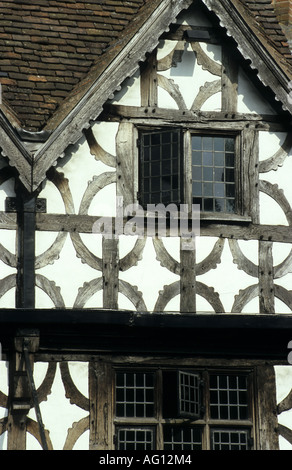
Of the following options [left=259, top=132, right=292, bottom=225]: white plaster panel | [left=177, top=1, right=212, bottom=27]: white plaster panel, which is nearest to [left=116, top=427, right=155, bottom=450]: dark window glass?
[left=259, top=132, right=292, bottom=225]: white plaster panel

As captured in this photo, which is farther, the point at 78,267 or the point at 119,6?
the point at 119,6

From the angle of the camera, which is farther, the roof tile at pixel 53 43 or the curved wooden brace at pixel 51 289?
the roof tile at pixel 53 43

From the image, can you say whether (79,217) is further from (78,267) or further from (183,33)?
(183,33)

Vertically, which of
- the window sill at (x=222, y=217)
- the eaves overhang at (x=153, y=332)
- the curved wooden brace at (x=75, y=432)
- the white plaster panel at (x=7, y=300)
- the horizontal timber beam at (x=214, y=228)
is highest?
the window sill at (x=222, y=217)

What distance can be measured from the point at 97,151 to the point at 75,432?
3.81m

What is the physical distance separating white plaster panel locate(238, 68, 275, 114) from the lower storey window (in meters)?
3.75

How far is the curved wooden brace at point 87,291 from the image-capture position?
768 inches

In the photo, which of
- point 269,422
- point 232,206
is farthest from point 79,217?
point 269,422

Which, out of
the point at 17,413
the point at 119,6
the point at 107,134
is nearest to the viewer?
the point at 17,413

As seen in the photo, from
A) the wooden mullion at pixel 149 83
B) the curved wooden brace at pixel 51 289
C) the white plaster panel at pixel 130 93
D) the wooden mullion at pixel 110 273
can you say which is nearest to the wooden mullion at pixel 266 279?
the wooden mullion at pixel 110 273

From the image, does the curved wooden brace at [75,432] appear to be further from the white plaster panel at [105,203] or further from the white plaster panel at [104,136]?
the white plaster panel at [104,136]

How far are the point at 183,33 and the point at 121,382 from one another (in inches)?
195

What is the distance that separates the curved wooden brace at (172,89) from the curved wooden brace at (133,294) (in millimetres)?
2659

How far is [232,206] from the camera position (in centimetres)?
2041
